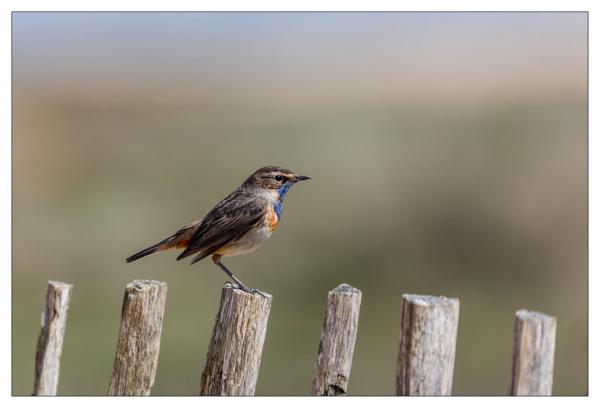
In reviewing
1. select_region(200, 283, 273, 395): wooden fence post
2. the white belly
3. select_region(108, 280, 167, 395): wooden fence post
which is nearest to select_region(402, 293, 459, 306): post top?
select_region(200, 283, 273, 395): wooden fence post

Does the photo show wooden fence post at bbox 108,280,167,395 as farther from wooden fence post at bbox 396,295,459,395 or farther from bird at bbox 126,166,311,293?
wooden fence post at bbox 396,295,459,395

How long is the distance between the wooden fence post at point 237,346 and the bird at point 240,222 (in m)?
0.78

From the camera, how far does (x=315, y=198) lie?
26.6 ft

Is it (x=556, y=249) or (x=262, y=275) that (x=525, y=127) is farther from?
→ (x=262, y=275)

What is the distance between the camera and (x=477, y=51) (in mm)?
5438

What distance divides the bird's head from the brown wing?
0.28 ft

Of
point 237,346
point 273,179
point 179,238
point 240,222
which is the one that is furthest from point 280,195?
point 237,346

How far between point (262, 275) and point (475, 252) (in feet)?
6.53

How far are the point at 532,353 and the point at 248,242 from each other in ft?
6.06

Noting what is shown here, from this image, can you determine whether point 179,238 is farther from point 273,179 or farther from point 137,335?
point 137,335

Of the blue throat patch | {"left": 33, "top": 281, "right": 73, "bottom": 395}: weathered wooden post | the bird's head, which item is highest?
the bird's head

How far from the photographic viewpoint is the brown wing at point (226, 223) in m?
4.36

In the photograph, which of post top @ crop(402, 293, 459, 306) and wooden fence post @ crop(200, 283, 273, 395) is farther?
wooden fence post @ crop(200, 283, 273, 395)

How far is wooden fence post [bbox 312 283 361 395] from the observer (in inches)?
134
